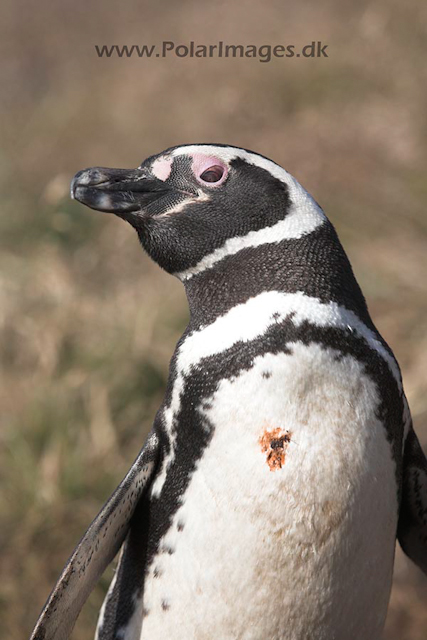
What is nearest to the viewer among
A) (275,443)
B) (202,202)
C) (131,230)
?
(275,443)

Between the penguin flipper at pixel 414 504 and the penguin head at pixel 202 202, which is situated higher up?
the penguin head at pixel 202 202

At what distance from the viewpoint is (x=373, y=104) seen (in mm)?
6680

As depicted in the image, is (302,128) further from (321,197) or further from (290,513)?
(290,513)

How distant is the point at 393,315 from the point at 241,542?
9.99 ft

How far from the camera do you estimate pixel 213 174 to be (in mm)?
2008

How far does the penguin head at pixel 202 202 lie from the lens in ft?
6.38

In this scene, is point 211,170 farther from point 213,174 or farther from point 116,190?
point 116,190

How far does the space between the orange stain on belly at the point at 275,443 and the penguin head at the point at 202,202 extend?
0.43m

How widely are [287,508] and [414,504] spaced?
18.9 inches

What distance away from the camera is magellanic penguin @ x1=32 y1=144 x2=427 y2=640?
1.78 m

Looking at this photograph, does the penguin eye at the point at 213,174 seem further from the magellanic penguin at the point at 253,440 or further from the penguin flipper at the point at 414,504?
→ the penguin flipper at the point at 414,504

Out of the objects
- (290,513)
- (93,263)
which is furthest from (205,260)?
(93,263)

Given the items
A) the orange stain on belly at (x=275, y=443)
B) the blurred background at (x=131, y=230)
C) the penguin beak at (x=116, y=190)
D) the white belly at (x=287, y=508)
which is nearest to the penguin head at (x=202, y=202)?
the penguin beak at (x=116, y=190)

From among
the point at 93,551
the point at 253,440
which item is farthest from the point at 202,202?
the point at 93,551
